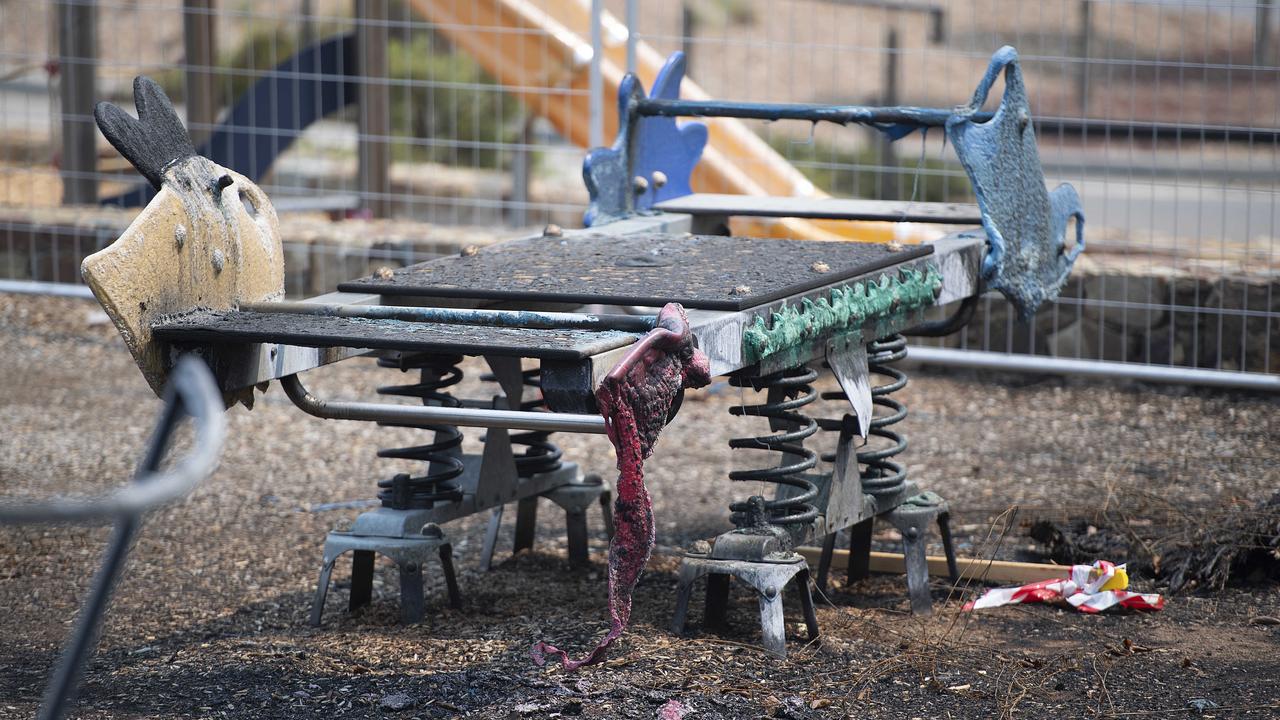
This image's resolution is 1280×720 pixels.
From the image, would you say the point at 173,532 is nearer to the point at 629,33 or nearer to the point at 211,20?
the point at 629,33

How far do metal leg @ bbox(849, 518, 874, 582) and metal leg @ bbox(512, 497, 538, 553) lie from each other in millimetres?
921

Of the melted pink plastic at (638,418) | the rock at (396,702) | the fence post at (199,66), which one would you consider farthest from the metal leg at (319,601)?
the fence post at (199,66)

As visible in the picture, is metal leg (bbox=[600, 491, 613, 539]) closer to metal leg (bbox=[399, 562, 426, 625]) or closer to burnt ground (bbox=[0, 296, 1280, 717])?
burnt ground (bbox=[0, 296, 1280, 717])

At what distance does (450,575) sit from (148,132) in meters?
1.42

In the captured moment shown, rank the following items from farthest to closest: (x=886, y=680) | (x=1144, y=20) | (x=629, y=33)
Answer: (x=1144, y=20) < (x=629, y=33) < (x=886, y=680)

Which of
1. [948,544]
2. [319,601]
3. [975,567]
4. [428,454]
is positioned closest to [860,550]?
[948,544]

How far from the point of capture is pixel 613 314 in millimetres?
3064

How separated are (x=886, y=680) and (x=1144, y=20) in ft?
63.0

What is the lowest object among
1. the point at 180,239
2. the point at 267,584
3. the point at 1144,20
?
the point at 267,584

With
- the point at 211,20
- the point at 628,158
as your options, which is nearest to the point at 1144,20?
the point at 211,20

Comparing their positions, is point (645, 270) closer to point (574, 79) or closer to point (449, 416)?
point (449, 416)

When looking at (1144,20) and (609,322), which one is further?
(1144,20)

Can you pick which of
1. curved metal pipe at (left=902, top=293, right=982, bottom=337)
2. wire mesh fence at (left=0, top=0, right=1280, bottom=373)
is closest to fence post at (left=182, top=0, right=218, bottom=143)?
wire mesh fence at (left=0, top=0, right=1280, bottom=373)

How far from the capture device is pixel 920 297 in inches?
152
